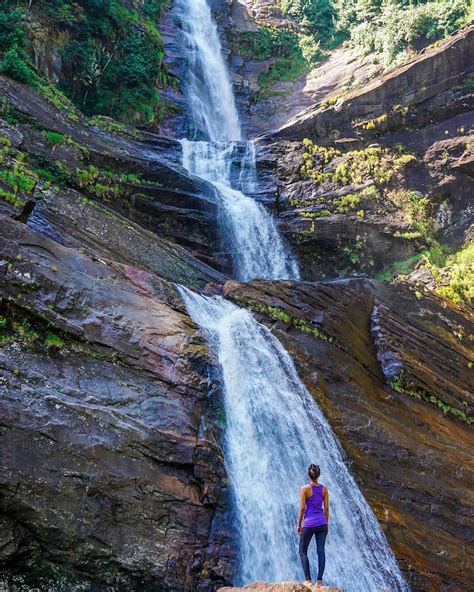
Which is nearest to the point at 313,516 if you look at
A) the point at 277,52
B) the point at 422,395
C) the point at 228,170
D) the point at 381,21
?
the point at 422,395

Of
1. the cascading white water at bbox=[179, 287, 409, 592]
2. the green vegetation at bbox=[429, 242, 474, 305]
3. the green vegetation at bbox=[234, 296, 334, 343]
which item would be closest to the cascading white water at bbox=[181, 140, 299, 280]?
the green vegetation at bbox=[234, 296, 334, 343]

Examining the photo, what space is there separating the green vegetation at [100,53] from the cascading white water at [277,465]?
12.1 meters

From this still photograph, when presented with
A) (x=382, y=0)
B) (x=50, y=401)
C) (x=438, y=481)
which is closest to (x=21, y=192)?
(x=50, y=401)

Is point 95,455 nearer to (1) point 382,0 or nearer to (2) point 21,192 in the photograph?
(2) point 21,192

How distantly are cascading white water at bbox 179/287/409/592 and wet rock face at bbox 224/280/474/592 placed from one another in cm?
57

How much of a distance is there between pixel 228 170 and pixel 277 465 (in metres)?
16.2

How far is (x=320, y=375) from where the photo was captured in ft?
41.4

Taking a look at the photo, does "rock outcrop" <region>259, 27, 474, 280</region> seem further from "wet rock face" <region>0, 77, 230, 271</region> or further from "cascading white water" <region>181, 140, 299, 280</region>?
"wet rock face" <region>0, 77, 230, 271</region>

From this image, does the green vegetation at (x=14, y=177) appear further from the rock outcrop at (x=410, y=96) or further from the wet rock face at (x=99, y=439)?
the rock outcrop at (x=410, y=96)

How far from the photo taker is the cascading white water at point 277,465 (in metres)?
8.73

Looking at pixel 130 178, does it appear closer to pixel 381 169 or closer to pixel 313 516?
pixel 381 169

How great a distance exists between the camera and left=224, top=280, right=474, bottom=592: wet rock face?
1077 centimetres

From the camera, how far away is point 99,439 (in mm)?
7949

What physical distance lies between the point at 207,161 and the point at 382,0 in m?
22.4
